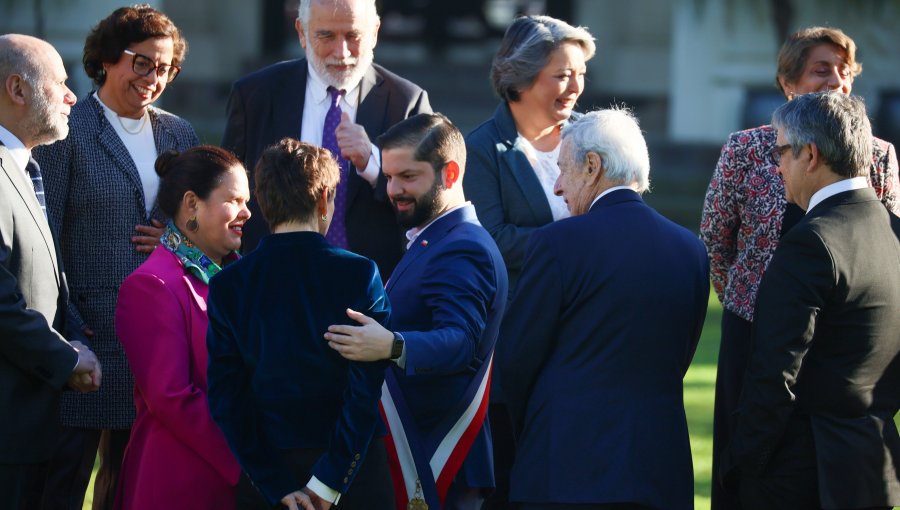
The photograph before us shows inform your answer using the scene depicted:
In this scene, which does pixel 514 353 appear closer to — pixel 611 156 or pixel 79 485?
pixel 611 156

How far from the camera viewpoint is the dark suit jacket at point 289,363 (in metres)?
3.24

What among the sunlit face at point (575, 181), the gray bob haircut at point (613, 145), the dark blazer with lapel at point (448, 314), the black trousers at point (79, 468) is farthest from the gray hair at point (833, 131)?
the black trousers at point (79, 468)

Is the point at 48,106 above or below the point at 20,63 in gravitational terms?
below

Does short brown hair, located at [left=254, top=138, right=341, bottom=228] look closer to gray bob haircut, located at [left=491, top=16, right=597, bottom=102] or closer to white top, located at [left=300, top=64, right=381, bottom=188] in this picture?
white top, located at [left=300, top=64, right=381, bottom=188]

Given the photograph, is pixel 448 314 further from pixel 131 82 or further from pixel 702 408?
pixel 702 408

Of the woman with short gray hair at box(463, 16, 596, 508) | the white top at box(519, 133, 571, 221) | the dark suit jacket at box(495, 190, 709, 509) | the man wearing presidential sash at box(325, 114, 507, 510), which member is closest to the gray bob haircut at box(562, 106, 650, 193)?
the dark suit jacket at box(495, 190, 709, 509)

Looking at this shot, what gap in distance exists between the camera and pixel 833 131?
11.8 ft

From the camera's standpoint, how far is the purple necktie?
186 inches

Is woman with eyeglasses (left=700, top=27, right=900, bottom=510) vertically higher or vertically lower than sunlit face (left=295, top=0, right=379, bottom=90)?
lower

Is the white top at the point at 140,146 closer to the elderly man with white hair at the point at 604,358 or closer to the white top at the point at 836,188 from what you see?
the elderly man with white hair at the point at 604,358

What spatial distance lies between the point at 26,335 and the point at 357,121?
5.70 feet

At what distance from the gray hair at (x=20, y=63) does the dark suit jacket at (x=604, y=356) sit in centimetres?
164

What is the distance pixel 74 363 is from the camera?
12.0 feet

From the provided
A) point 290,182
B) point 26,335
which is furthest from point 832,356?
point 26,335
